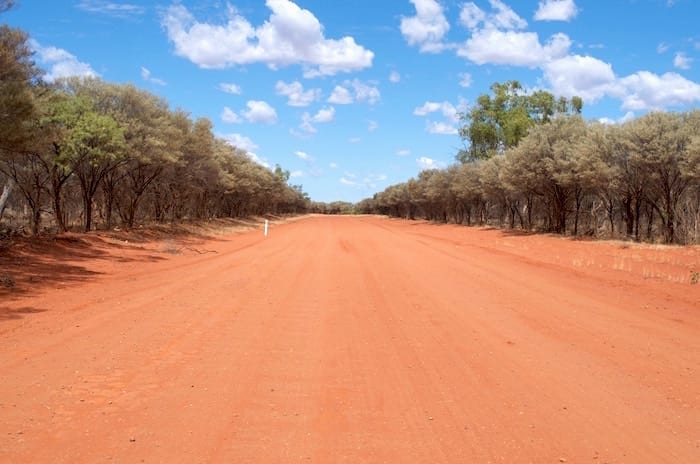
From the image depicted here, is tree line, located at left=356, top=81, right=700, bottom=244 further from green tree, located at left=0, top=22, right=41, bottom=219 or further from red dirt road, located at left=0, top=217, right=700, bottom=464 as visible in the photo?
green tree, located at left=0, top=22, right=41, bottom=219

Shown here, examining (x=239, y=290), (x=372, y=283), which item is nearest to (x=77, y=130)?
(x=239, y=290)

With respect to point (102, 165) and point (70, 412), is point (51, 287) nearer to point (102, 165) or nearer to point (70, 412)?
point (70, 412)

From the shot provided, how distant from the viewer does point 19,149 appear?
15.3m

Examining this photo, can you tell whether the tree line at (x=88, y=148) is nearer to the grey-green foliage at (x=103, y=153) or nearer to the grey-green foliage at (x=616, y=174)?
the grey-green foliage at (x=103, y=153)

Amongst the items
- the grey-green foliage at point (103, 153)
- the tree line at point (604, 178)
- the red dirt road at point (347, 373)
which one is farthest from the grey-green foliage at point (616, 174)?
the grey-green foliage at point (103, 153)

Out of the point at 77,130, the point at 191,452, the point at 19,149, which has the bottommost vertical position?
the point at 191,452

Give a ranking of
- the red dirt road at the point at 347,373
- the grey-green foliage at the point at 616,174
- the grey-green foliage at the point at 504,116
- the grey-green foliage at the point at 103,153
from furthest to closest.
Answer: the grey-green foliage at the point at 504,116 → the grey-green foliage at the point at 616,174 → the grey-green foliage at the point at 103,153 → the red dirt road at the point at 347,373

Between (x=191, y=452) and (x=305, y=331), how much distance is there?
14.0ft

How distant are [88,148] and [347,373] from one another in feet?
60.6

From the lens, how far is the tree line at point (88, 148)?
1558cm

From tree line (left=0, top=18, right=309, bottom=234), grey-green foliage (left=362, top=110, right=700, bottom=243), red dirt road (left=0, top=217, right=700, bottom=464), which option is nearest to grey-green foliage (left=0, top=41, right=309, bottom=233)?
tree line (left=0, top=18, right=309, bottom=234)

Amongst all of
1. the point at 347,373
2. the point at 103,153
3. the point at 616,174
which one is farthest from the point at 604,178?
the point at 347,373

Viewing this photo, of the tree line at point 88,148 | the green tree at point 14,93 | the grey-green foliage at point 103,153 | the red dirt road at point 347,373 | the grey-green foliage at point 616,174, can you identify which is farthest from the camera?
the grey-green foliage at point 616,174

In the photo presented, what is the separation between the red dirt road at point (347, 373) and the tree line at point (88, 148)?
576cm
